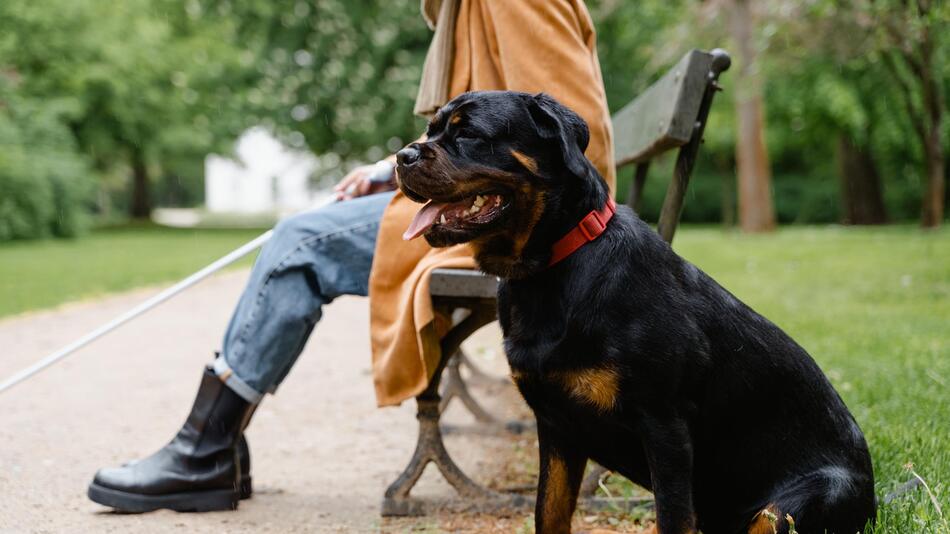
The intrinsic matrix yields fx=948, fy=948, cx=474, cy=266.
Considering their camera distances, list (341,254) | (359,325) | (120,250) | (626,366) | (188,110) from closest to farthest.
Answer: (626,366), (341,254), (359,325), (120,250), (188,110)

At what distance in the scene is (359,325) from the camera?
10102 millimetres

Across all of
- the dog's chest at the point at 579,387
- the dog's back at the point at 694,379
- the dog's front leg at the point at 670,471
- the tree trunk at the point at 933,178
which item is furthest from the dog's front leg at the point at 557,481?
the tree trunk at the point at 933,178

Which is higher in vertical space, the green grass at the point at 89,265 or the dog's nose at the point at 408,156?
the dog's nose at the point at 408,156

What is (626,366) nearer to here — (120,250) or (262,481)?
(262,481)

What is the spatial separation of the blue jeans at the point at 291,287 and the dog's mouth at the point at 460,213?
1.04 meters

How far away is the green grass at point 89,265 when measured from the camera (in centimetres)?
1198

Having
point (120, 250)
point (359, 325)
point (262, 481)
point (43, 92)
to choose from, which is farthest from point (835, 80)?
point (262, 481)

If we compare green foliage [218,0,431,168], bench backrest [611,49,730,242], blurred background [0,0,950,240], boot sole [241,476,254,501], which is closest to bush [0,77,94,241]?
blurred background [0,0,950,240]

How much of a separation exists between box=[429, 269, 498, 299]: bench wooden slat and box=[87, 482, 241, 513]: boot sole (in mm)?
1254

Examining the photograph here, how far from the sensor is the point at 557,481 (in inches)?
120

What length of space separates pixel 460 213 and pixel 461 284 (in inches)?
26.0

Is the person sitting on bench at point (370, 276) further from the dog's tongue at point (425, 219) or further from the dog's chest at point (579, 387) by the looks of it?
the dog's chest at point (579, 387)

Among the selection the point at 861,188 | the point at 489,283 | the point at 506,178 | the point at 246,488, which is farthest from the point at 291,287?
the point at 861,188

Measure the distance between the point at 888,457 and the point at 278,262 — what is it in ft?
8.32
